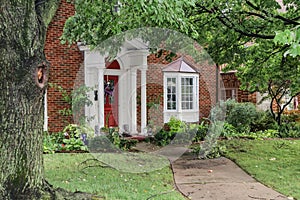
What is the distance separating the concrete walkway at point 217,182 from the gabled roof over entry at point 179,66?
5.64m

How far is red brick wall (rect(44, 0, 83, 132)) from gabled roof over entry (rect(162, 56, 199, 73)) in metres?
3.67

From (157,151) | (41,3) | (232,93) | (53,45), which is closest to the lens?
(41,3)

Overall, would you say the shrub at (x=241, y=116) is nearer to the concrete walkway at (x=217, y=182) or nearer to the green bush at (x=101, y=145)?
the concrete walkway at (x=217, y=182)

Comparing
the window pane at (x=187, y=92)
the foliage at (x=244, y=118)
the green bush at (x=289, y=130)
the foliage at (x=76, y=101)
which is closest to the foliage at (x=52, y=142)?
the foliage at (x=76, y=101)

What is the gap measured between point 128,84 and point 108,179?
6.26m

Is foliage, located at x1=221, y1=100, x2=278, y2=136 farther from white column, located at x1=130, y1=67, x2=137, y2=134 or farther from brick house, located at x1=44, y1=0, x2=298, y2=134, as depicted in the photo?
white column, located at x1=130, y1=67, x2=137, y2=134

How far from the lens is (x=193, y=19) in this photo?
824cm

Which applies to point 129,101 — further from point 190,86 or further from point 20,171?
point 20,171

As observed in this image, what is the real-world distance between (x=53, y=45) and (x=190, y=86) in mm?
5770

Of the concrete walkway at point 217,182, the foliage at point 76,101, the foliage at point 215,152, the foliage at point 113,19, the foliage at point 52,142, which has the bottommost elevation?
the concrete walkway at point 217,182

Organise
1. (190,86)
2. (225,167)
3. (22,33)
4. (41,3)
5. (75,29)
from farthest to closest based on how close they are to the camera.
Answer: (190,86) < (225,167) < (75,29) < (41,3) < (22,33)

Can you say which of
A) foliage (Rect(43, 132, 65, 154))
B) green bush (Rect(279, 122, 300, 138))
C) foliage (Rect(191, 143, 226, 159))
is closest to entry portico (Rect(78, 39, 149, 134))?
foliage (Rect(43, 132, 65, 154))

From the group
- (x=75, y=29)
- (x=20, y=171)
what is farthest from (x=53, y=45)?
(x=20, y=171)

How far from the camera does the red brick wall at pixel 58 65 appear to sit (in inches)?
429
